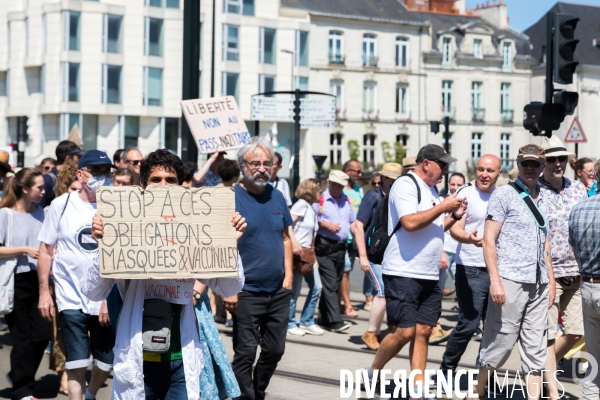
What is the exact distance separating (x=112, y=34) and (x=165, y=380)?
174 ft

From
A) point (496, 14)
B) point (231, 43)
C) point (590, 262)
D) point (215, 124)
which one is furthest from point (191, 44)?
point (496, 14)

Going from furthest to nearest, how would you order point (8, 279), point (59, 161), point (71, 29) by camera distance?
point (71, 29), point (59, 161), point (8, 279)

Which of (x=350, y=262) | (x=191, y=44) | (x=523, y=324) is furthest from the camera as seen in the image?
(x=350, y=262)

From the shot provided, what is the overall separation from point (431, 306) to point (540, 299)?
0.82 meters

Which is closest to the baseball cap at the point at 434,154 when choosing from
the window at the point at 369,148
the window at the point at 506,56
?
the window at the point at 369,148

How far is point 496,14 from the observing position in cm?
7950

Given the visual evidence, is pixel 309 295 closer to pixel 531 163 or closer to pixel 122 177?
pixel 122 177

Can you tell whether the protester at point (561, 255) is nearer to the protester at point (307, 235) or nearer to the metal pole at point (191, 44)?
the protester at point (307, 235)

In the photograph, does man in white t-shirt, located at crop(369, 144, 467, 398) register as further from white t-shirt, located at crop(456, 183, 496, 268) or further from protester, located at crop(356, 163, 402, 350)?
protester, located at crop(356, 163, 402, 350)

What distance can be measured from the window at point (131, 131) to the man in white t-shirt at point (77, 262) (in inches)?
1979

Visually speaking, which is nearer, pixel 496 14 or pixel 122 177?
pixel 122 177

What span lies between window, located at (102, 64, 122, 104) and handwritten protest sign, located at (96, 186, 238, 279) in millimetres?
52002

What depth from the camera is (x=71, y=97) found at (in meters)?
55.9

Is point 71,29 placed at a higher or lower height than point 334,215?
higher
